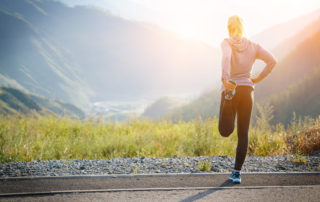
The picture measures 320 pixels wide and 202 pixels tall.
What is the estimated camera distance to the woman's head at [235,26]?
14.9 feet

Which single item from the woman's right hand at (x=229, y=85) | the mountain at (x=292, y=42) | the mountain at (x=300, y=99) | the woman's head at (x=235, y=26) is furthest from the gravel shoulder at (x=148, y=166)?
the mountain at (x=292, y=42)

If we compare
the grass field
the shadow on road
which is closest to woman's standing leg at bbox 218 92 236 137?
the shadow on road

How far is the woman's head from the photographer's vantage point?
4527 millimetres

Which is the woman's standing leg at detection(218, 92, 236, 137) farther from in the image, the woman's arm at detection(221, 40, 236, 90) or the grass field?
the grass field

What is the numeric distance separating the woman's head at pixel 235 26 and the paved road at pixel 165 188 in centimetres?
253

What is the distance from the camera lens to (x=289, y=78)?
63.3 m

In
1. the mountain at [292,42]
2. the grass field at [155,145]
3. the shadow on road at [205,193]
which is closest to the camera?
the shadow on road at [205,193]

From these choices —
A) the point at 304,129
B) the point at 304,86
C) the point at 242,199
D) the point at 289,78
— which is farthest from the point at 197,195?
the point at 289,78

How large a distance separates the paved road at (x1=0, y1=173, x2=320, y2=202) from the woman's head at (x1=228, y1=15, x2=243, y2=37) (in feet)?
8.31

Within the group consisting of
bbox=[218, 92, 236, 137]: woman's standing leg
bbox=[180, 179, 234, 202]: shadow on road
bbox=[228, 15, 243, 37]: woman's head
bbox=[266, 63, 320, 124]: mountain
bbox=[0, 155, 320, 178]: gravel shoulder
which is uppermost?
bbox=[266, 63, 320, 124]: mountain

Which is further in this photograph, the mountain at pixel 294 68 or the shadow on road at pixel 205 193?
A: the mountain at pixel 294 68

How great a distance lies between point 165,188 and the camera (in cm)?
455

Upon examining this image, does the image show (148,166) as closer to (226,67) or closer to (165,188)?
(165,188)

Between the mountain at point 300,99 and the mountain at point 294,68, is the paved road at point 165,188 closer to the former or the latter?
the mountain at point 300,99
